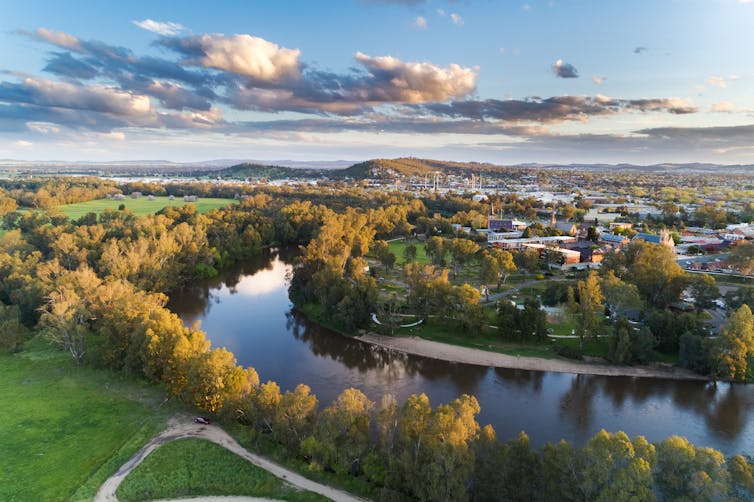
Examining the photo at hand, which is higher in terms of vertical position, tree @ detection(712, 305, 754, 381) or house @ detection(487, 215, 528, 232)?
house @ detection(487, 215, 528, 232)

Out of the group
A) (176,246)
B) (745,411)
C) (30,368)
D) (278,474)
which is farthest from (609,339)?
(176,246)

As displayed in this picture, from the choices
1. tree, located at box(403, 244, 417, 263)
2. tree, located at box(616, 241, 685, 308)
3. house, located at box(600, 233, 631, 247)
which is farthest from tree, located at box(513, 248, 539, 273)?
house, located at box(600, 233, 631, 247)

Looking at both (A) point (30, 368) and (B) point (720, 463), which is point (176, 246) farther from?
(B) point (720, 463)

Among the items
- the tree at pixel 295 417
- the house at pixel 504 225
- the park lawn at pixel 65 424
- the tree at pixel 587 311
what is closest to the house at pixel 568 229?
the house at pixel 504 225

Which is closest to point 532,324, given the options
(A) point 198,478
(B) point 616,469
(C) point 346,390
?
(B) point 616,469

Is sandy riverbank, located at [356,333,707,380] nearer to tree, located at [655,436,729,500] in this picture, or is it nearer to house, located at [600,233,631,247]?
tree, located at [655,436,729,500]

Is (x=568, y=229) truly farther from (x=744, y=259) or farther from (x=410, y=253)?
(x=410, y=253)
